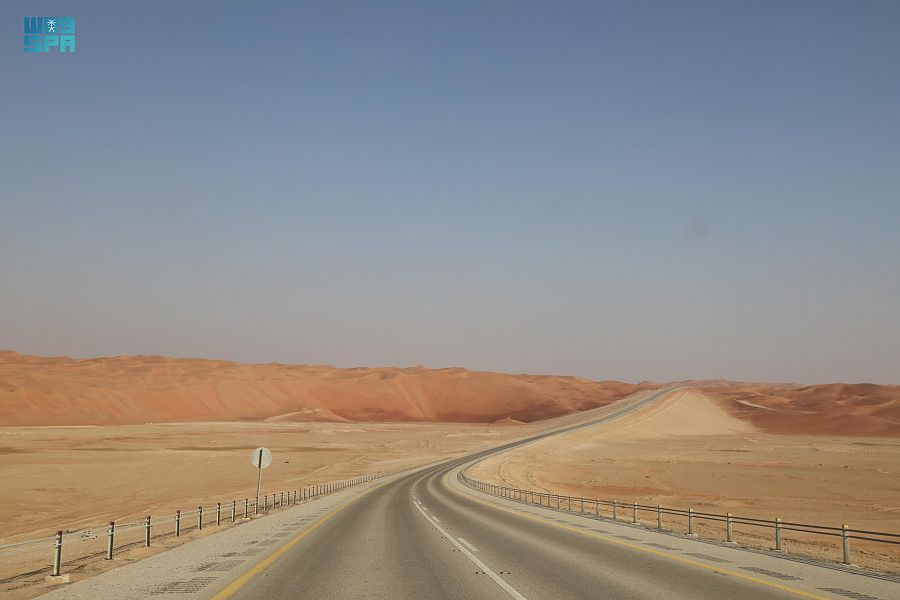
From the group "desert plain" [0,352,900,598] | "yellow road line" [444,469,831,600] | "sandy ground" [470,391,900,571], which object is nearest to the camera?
"yellow road line" [444,469,831,600]

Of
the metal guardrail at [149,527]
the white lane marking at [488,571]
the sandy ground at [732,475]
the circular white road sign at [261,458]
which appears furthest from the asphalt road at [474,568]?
the circular white road sign at [261,458]

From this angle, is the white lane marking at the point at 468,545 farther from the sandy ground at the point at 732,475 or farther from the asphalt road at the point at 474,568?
the sandy ground at the point at 732,475

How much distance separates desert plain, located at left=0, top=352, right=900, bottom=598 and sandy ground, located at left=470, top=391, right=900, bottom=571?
20 cm

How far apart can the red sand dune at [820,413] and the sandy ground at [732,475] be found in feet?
A: 74.6

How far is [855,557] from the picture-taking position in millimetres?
20422

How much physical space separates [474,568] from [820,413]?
156965 mm

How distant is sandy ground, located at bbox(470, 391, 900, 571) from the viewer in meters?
34.0

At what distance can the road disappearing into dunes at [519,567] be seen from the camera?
11195mm

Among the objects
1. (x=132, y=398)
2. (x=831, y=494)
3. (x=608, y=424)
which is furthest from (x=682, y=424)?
(x=132, y=398)

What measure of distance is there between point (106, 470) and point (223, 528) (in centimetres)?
3998

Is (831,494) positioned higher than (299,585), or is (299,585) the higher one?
(299,585)

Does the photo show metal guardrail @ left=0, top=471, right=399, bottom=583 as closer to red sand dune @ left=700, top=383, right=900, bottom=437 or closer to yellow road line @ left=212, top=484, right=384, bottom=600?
yellow road line @ left=212, top=484, right=384, bottom=600

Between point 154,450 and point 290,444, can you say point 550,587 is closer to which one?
point 154,450

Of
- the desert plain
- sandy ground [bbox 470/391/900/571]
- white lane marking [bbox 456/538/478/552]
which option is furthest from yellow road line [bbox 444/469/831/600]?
sandy ground [bbox 470/391/900/571]
